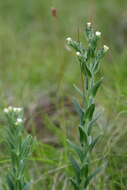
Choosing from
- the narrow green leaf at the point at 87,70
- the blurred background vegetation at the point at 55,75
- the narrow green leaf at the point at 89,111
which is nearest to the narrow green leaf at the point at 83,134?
the narrow green leaf at the point at 89,111

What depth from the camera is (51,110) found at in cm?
421

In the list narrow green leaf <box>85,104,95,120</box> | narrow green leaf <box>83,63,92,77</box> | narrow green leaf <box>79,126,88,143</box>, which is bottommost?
narrow green leaf <box>79,126,88,143</box>

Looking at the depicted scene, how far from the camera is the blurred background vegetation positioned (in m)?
3.08

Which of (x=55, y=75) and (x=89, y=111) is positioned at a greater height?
(x=89, y=111)

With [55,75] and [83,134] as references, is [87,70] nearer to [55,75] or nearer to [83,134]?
[83,134]

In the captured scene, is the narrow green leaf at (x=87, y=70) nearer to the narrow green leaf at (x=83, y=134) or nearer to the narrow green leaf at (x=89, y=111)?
the narrow green leaf at (x=89, y=111)

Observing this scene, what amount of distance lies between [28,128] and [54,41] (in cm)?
250

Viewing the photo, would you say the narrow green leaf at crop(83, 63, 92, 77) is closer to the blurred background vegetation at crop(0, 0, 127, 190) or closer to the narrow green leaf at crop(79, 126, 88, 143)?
the narrow green leaf at crop(79, 126, 88, 143)

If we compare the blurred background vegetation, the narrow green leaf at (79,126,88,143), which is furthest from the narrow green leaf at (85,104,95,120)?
the blurred background vegetation

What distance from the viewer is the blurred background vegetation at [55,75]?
10.1ft

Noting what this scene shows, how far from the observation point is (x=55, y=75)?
4.93 meters

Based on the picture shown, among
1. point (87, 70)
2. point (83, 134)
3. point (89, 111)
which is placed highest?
point (87, 70)

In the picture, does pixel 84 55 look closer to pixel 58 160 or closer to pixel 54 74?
pixel 58 160

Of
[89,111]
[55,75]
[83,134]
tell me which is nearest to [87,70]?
[89,111]
